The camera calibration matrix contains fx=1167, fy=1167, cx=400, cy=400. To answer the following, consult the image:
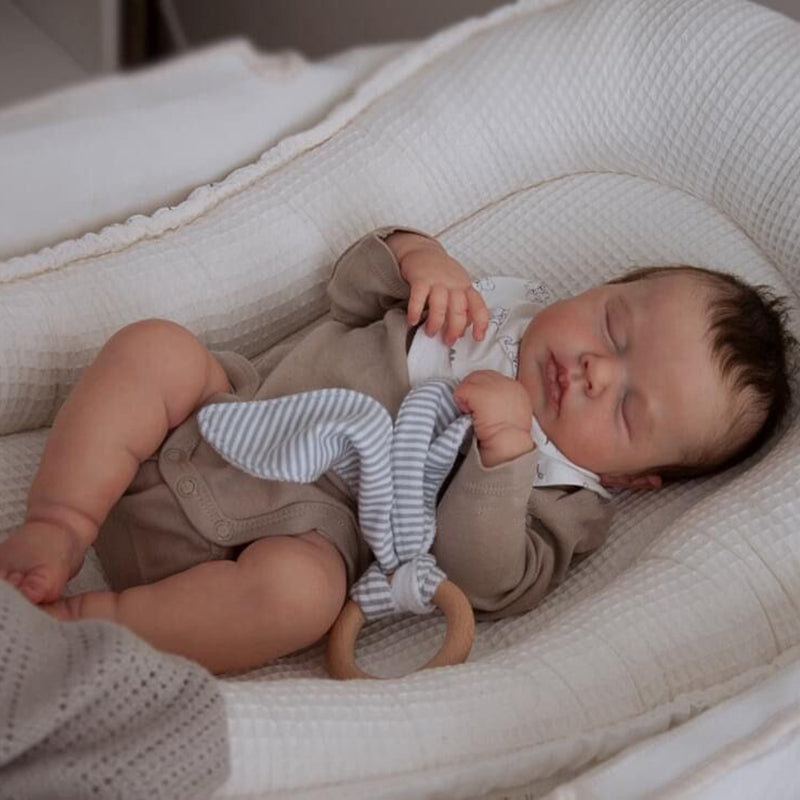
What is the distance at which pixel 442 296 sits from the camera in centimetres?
105

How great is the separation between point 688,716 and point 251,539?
0.37m

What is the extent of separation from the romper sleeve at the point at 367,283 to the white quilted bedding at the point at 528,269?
89 mm

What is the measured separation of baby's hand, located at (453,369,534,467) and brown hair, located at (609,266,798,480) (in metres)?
0.19

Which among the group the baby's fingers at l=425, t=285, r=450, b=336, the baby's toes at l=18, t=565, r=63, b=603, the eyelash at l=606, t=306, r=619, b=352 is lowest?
the eyelash at l=606, t=306, r=619, b=352

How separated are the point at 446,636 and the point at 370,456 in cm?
16

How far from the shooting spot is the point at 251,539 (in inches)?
37.6

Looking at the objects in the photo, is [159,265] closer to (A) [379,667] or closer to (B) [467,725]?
(A) [379,667]

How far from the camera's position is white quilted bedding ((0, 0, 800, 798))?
77 centimetres

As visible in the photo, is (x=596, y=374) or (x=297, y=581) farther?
(x=596, y=374)

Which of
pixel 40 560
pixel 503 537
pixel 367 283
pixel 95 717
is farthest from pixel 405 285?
pixel 95 717

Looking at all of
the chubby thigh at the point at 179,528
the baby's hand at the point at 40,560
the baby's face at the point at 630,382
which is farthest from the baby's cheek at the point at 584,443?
the baby's hand at the point at 40,560

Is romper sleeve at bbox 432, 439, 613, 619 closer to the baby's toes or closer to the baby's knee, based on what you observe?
the baby's knee

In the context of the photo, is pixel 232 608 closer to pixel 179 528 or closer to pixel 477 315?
pixel 179 528

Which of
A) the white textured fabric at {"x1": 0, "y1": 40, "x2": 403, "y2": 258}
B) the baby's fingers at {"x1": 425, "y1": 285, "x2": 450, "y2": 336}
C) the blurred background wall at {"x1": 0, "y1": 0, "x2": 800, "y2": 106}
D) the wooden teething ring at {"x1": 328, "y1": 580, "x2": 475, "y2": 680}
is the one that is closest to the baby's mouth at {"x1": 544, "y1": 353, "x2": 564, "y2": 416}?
the baby's fingers at {"x1": 425, "y1": 285, "x2": 450, "y2": 336}
